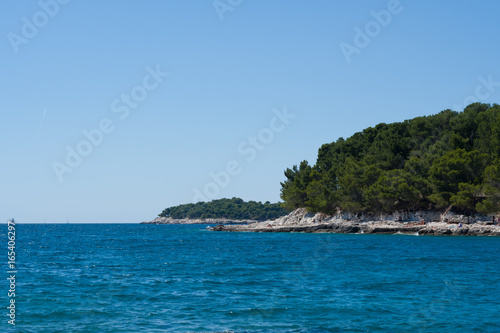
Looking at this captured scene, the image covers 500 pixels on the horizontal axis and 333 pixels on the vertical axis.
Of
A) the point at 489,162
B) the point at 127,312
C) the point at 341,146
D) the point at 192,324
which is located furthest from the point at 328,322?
the point at 341,146

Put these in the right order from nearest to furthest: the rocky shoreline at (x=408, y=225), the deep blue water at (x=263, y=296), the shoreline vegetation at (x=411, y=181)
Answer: the deep blue water at (x=263, y=296) < the rocky shoreline at (x=408, y=225) < the shoreline vegetation at (x=411, y=181)

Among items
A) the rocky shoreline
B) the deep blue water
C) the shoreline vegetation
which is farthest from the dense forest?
the deep blue water

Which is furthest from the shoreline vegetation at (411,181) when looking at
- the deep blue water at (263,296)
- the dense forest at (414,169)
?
the deep blue water at (263,296)

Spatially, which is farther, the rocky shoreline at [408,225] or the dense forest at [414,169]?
the dense forest at [414,169]

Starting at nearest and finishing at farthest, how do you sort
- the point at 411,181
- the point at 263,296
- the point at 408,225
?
1. the point at 263,296
2. the point at 408,225
3. the point at 411,181

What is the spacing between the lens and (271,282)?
28.4 m

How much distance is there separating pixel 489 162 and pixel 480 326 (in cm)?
6426

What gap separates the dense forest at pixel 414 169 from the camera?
7506 centimetres

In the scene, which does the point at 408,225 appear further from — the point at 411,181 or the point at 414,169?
the point at 414,169

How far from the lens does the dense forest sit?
75.1 metres

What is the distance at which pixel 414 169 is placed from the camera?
86.1 metres

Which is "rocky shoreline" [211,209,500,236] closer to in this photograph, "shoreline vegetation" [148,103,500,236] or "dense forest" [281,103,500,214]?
"shoreline vegetation" [148,103,500,236]

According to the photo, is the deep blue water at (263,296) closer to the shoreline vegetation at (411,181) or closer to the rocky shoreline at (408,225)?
the rocky shoreline at (408,225)

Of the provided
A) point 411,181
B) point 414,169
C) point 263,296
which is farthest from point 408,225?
point 263,296
